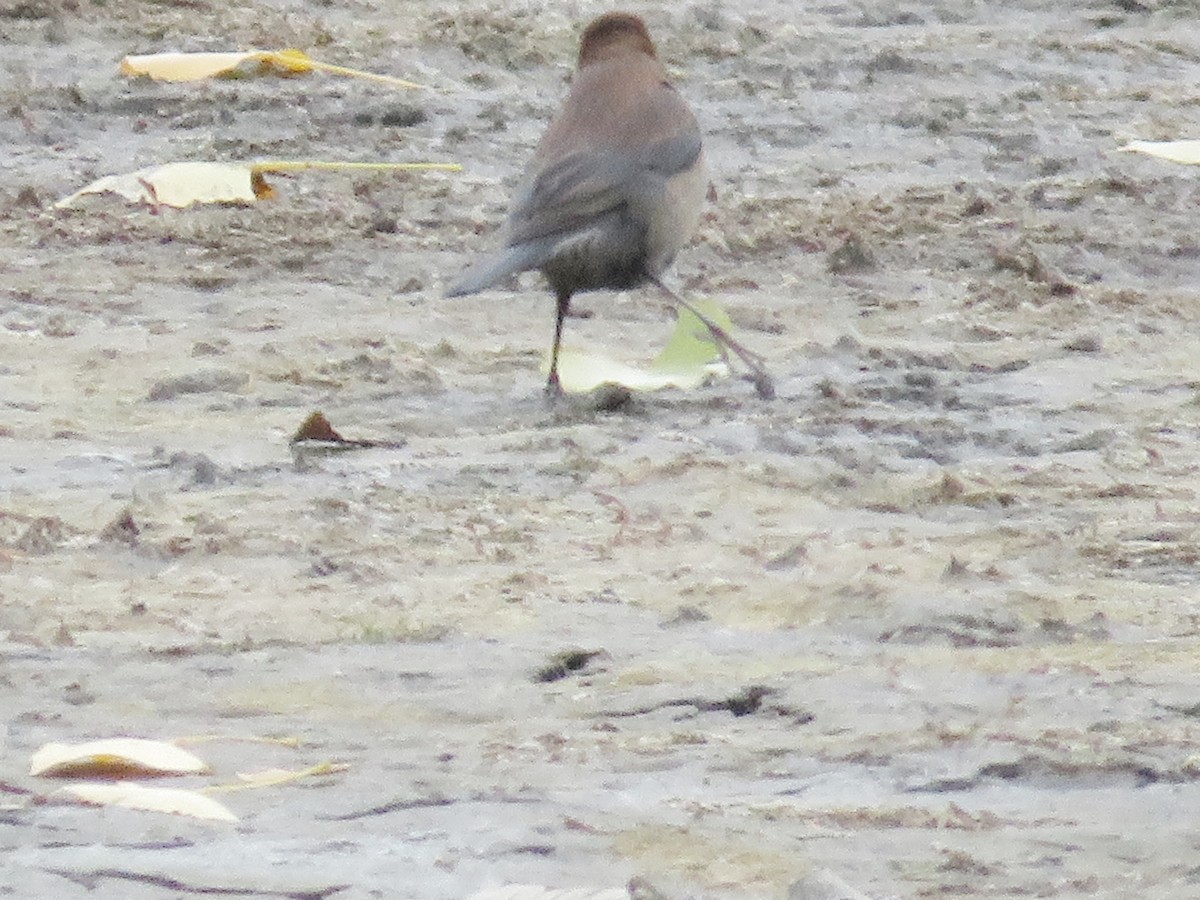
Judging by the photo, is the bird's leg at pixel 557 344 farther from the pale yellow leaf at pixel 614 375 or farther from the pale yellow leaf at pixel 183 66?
the pale yellow leaf at pixel 183 66

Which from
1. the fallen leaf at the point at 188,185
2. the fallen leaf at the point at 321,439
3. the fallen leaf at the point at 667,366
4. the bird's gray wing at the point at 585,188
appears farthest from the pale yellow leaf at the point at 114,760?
the fallen leaf at the point at 188,185

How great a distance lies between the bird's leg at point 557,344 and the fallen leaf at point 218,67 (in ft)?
10.9

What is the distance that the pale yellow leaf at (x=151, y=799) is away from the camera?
3.52 metres

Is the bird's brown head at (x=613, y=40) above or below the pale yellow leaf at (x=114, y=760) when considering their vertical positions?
above

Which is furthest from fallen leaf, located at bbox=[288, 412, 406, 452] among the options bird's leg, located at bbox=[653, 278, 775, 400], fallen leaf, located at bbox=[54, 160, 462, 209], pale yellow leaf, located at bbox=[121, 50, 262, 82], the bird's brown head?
pale yellow leaf, located at bbox=[121, 50, 262, 82]

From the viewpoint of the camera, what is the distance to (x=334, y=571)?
5047mm

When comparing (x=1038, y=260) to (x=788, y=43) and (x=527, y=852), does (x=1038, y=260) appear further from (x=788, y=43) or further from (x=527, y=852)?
(x=527, y=852)

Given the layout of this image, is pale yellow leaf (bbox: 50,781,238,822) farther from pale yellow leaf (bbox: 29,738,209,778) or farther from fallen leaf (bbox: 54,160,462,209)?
fallen leaf (bbox: 54,160,462,209)

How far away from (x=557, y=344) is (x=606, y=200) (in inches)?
14.3

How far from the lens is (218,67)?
10234 millimetres

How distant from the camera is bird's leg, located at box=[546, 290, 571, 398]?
22.0ft

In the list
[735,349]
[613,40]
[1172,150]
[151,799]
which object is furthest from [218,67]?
[151,799]

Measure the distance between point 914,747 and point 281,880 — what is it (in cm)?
100

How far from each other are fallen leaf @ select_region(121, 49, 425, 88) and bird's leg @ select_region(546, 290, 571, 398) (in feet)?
10.9
